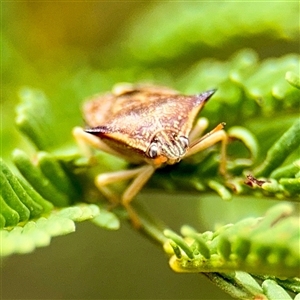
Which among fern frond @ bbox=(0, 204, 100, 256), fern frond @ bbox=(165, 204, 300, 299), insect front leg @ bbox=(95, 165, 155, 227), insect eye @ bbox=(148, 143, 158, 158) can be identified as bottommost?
fern frond @ bbox=(165, 204, 300, 299)

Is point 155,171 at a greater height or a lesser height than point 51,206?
lesser

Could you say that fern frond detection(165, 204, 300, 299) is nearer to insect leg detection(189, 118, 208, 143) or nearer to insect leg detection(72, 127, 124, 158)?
insect leg detection(189, 118, 208, 143)

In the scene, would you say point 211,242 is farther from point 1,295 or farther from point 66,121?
point 1,295

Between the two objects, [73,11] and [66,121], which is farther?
[73,11]

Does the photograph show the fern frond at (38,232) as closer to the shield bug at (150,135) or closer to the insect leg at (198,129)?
the shield bug at (150,135)

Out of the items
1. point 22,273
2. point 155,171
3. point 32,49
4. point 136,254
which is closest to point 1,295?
point 22,273

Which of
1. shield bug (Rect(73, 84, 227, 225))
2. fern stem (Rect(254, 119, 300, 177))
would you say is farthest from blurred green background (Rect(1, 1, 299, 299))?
fern stem (Rect(254, 119, 300, 177))

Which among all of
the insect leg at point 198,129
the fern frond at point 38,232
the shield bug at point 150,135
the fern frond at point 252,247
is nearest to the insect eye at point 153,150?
the shield bug at point 150,135
